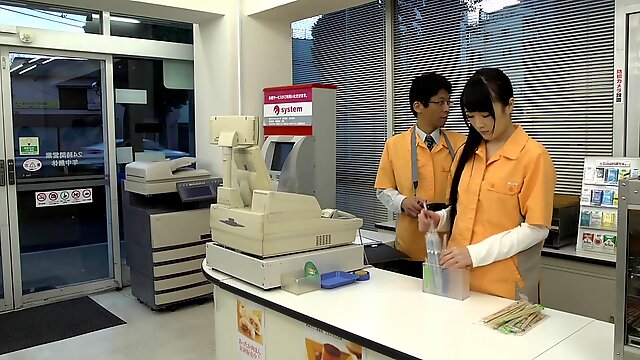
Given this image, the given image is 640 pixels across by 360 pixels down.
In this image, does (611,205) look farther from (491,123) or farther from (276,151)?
(276,151)

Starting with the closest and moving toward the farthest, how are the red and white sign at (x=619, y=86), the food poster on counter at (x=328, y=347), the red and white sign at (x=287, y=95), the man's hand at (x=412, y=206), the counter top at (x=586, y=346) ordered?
1. the counter top at (x=586, y=346)
2. the food poster on counter at (x=328, y=347)
3. the man's hand at (x=412, y=206)
4. the red and white sign at (x=619, y=86)
5. the red and white sign at (x=287, y=95)

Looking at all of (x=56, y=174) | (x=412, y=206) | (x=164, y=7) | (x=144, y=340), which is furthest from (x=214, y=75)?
(x=412, y=206)

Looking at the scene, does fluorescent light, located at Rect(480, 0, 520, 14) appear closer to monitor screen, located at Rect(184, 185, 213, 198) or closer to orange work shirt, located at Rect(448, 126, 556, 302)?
A: orange work shirt, located at Rect(448, 126, 556, 302)

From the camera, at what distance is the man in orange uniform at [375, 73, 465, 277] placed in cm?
268

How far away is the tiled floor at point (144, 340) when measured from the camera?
11.4 ft

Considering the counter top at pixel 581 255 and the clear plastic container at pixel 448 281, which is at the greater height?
the clear plastic container at pixel 448 281

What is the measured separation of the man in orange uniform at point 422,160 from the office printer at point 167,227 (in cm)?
197

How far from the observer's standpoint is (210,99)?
4.53 m

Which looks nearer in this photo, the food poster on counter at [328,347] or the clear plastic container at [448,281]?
the food poster on counter at [328,347]

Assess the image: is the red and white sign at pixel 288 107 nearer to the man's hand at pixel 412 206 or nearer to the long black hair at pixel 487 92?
the man's hand at pixel 412 206

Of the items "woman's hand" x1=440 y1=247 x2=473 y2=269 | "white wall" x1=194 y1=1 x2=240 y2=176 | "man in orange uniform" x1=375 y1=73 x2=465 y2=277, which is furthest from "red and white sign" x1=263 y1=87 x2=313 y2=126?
"woman's hand" x1=440 y1=247 x2=473 y2=269

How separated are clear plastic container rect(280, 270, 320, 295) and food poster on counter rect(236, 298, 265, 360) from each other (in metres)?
0.13

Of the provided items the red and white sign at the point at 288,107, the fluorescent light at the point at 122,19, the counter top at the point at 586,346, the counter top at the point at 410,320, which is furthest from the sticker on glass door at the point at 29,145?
the counter top at the point at 586,346

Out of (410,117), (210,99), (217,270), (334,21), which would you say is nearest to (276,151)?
(210,99)
